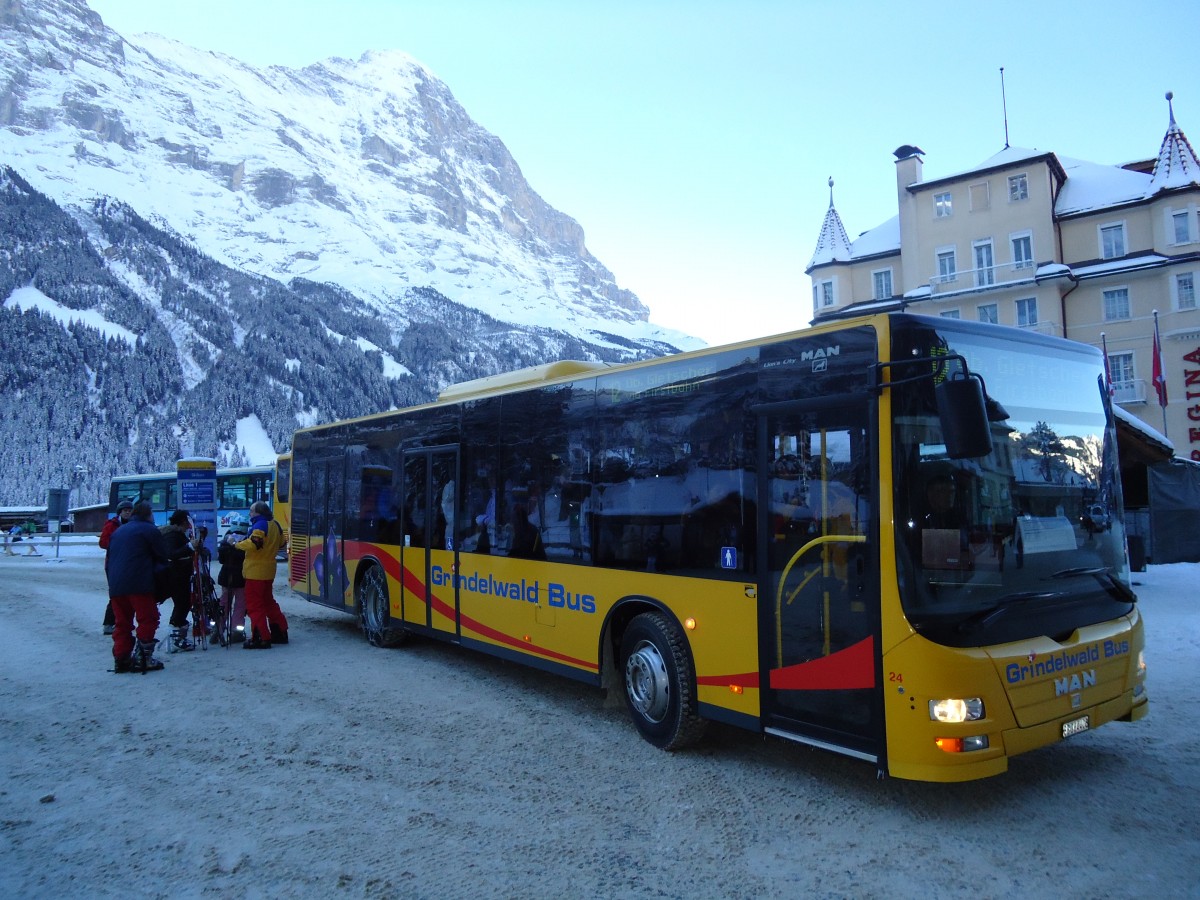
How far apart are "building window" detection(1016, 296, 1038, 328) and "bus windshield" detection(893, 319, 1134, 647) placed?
37146 mm

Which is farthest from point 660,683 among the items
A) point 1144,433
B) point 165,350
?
point 165,350

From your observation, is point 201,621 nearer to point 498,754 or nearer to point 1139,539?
point 498,754

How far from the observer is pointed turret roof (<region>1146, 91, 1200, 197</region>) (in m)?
35.1

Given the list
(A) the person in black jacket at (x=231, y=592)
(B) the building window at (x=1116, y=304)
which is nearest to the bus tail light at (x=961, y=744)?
(A) the person in black jacket at (x=231, y=592)

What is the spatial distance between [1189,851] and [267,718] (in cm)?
648

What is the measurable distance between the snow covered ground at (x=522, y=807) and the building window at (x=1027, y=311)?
34.6m

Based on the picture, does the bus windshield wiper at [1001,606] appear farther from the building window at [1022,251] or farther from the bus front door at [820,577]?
the building window at [1022,251]

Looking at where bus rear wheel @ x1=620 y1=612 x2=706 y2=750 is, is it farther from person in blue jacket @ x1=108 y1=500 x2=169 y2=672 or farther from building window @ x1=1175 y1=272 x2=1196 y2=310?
building window @ x1=1175 y1=272 x2=1196 y2=310

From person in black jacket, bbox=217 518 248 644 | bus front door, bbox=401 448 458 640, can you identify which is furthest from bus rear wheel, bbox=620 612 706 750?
person in black jacket, bbox=217 518 248 644

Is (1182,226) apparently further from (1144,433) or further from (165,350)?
(165,350)

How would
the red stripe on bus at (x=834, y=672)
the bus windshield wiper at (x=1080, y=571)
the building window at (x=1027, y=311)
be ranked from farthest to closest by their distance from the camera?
the building window at (x=1027, y=311), the bus windshield wiper at (x=1080, y=571), the red stripe on bus at (x=834, y=672)

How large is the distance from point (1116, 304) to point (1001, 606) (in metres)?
39.0

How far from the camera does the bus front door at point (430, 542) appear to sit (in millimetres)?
8734

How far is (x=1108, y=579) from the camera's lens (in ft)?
16.8
